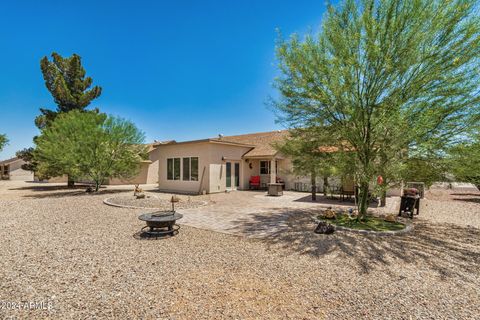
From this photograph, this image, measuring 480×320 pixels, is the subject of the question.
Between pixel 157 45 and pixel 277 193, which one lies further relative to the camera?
pixel 277 193

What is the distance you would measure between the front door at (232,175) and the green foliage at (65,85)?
15.7 m

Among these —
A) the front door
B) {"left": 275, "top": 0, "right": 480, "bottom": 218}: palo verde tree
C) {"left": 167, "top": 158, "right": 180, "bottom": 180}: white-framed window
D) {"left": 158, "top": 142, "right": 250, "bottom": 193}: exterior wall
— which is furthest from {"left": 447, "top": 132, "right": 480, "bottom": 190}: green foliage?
{"left": 167, "top": 158, "right": 180, "bottom": 180}: white-framed window

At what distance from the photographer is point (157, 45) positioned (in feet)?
46.0

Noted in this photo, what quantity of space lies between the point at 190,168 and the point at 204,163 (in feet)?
4.84

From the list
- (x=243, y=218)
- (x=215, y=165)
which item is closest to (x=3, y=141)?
(x=215, y=165)

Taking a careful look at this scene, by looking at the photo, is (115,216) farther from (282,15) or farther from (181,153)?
(282,15)

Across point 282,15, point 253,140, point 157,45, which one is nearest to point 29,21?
point 157,45

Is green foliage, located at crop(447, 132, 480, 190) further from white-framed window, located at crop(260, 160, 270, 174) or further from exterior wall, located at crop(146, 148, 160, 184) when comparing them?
exterior wall, located at crop(146, 148, 160, 184)

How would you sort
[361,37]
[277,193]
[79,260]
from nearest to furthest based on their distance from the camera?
1. [79,260]
2. [361,37]
3. [277,193]

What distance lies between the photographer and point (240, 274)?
13.6 feet

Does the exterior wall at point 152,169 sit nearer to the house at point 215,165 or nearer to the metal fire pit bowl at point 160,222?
the house at point 215,165

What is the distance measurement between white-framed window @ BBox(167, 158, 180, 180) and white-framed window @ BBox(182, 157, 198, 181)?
696mm

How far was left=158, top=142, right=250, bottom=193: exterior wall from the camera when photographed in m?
16.5

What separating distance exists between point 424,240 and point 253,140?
18.0 m
